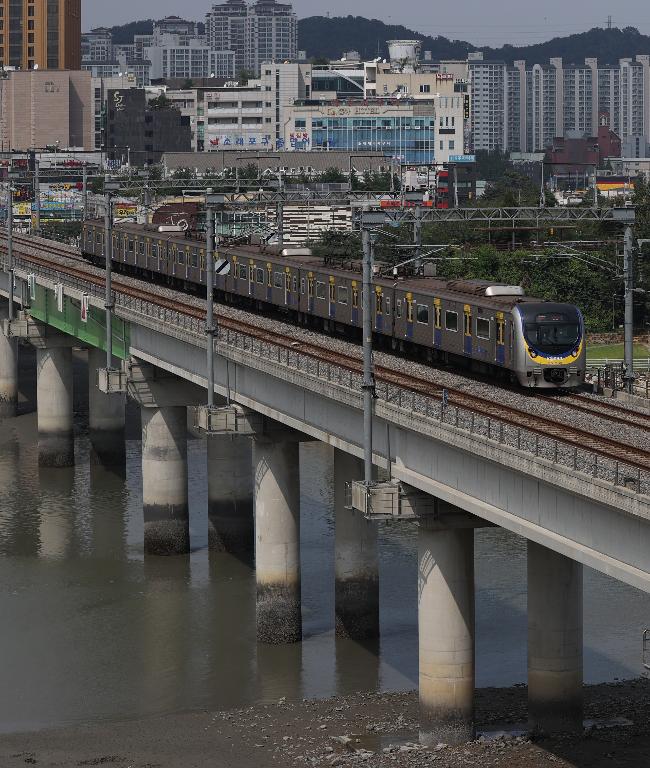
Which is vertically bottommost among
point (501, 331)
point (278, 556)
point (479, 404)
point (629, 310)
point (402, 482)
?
point (278, 556)

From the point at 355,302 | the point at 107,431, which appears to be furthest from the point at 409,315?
the point at 107,431

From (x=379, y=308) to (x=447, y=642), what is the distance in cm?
2184

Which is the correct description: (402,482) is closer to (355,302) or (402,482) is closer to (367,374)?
(367,374)

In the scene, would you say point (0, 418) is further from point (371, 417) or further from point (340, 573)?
point (371, 417)

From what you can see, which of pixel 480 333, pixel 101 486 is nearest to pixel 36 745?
pixel 480 333

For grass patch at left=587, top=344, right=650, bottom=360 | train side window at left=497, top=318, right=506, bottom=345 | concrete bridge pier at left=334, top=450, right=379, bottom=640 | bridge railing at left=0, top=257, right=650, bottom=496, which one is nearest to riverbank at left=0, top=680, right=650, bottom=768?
concrete bridge pier at left=334, top=450, right=379, bottom=640

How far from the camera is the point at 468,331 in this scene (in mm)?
55625

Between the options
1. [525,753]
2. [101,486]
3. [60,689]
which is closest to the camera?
[525,753]

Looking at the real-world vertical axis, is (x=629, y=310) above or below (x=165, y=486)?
above

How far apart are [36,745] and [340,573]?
11953 mm

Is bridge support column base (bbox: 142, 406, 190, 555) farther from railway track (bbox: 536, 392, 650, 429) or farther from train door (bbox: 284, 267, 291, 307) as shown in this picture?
railway track (bbox: 536, 392, 650, 429)

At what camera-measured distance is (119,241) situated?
100m

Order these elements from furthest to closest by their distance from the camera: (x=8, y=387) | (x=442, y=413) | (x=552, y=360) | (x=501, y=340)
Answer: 1. (x=8, y=387)
2. (x=501, y=340)
3. (x=552, y=360)
4. (x=442, y=413)

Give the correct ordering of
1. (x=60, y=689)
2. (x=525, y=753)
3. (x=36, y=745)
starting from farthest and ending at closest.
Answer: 1. (x=60, y=689)
2. (x=36, y=745)
3. (x=525, y=753)
